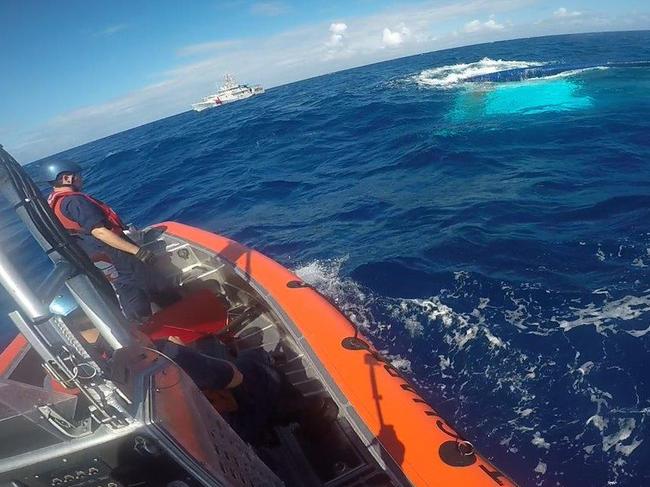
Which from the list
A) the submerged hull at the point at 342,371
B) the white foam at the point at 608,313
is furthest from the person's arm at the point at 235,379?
the white foam at the point at 608,313

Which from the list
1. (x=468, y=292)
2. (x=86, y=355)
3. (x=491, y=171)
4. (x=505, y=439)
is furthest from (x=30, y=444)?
(x=491, y=171)

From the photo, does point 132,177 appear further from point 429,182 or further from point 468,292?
point 468,292

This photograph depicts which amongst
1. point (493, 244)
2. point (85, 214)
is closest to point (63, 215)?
point (85, 214)

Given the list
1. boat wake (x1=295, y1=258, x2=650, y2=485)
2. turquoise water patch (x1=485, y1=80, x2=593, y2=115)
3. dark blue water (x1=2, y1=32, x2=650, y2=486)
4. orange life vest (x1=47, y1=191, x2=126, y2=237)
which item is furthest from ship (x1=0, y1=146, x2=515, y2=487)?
turquoise water patch (x1=485, y1=80, x2=593, y2=115)

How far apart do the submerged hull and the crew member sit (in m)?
0.64

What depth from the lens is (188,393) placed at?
Answer: 141 cm

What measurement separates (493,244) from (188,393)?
20.4 feet

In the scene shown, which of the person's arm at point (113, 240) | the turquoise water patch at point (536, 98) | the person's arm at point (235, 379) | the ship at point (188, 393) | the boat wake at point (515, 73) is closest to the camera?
the ship at point (188, 393)

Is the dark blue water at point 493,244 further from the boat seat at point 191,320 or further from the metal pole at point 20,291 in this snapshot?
the metal pole at point 20,291

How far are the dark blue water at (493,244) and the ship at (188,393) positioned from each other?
1.32m

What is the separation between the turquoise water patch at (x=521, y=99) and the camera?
51.0ft

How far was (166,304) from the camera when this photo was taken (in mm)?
4938

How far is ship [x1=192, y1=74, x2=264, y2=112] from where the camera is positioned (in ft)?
211

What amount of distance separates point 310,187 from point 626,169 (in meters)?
7.63
